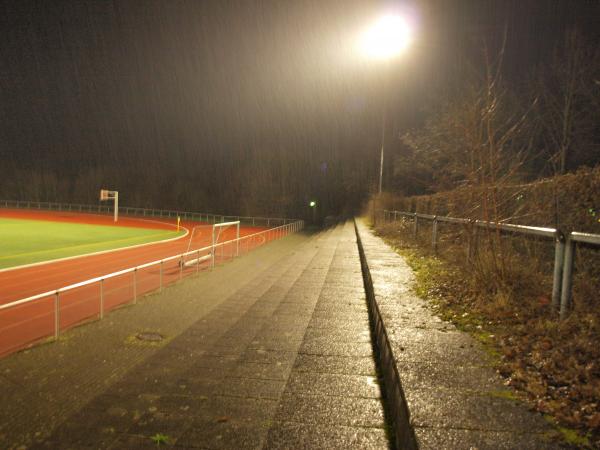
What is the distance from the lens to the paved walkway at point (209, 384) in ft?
9.89

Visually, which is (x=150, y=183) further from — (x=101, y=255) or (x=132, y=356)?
(x=132, y=356)

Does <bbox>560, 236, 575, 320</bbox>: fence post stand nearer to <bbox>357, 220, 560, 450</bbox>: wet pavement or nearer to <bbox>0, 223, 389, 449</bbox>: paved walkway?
<bbox>357, 220, 560, 450</bbox>: wet pavement

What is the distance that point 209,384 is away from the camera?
3.99 metres

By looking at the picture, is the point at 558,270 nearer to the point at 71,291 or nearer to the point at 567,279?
the point at 567,279

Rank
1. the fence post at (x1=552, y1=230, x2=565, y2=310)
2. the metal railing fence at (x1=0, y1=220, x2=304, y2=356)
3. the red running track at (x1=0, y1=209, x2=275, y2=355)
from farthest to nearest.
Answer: the red running track at (x1=0, y1=209, x2=275, y2=355) < the metal railing fence at (x1=0, y1=220, x2=304, y2=356) < the fence post at (x1=552, y1=230, x2=565, y2=310)

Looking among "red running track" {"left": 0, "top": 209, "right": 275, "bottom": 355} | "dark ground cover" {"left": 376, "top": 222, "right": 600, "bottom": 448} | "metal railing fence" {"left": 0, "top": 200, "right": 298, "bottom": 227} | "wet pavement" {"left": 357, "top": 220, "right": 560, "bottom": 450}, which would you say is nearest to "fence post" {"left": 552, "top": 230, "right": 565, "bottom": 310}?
"dark ground cover" {"left": 376, "top": 222, "right": 600, "bottom": 448}

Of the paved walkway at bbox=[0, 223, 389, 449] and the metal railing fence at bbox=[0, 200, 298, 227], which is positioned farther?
the metal railing fence at bbox=[0, 200, 298, 227]

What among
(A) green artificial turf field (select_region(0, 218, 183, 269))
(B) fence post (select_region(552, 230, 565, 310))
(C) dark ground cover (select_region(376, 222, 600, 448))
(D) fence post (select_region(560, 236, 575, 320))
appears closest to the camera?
(C) dark ground cover (select_region(376, 222, 600, 448))

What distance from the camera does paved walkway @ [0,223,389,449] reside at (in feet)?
9.89

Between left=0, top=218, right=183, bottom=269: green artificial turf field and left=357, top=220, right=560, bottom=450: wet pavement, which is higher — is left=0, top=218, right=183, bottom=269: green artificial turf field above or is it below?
below

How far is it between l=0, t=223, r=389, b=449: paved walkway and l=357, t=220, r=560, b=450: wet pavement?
483 millimetres

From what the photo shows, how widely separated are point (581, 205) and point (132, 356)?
6320 mm

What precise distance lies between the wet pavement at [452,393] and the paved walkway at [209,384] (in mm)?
483

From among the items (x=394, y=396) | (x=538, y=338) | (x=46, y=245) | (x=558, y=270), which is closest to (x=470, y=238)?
(x=558, y=270)
